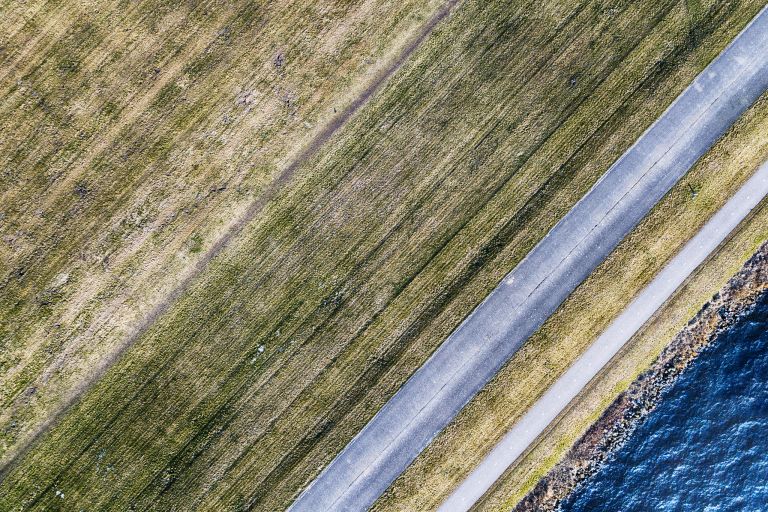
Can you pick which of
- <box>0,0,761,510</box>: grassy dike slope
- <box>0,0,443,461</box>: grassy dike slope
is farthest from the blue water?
<box>0,0,443,461</box>: grassy dike slope

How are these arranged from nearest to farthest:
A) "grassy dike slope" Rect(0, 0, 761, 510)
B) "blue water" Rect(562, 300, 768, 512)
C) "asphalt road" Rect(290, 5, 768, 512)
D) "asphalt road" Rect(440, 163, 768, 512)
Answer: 1. "grassy dike slope" Rect(0, 0, 761, 510)
2. "asphalt road" Rect(290, 5, 768, 512)
3. "asphalt road" Rect(440, 163, 768, 512)
4. "blue water" Rect(562, 300, 768, 512)

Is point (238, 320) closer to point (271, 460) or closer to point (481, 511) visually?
point (271, 460)

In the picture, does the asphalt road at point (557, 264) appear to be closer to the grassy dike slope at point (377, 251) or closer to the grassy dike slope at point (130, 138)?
the grassy dike slope at point (377, 251)

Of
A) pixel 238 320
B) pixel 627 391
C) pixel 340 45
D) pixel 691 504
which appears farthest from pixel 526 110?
pixel 691 504

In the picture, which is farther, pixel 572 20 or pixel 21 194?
pixel 572 20

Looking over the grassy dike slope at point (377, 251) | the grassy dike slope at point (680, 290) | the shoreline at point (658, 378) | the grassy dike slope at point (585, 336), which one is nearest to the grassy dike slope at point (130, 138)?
the grassy dike slope at point (377, 251)

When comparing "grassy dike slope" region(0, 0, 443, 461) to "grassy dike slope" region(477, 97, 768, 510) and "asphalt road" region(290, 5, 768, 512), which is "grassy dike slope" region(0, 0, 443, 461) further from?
"grassy dike slope" region(477, 97, 768, 510)
